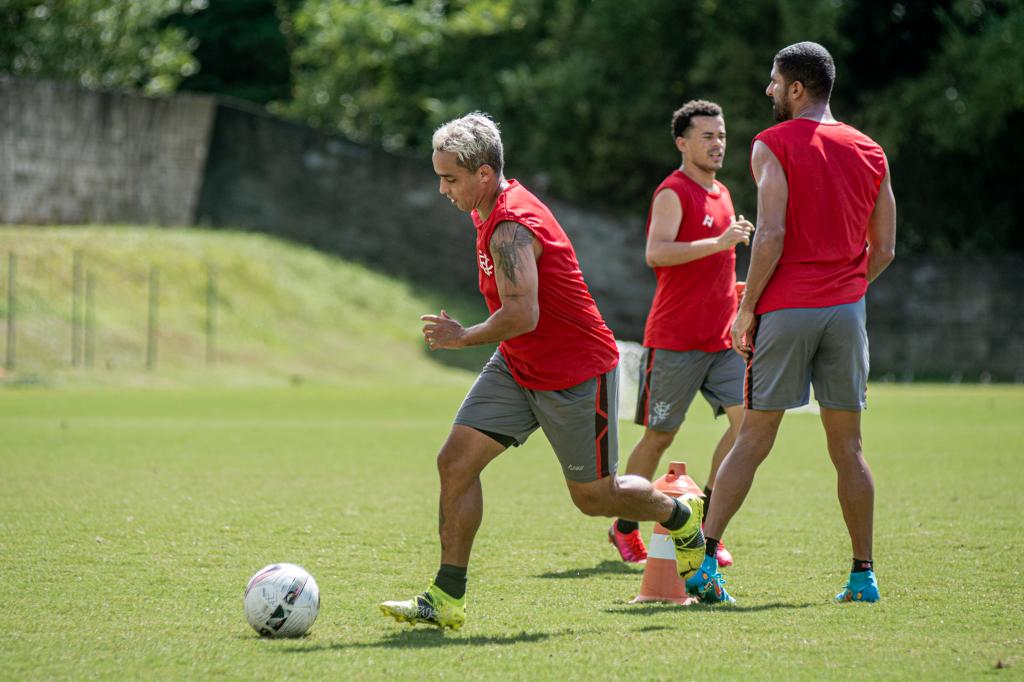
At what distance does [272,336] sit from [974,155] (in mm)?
17760

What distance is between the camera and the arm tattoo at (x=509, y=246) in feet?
18.5

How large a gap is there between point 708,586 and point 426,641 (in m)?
1.43

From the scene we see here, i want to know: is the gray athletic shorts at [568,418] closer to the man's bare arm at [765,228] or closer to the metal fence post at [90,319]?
the man's bare arm at [765,228]

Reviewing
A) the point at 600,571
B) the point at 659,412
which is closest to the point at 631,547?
the point at 600,571

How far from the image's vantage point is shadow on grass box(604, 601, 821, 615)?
6.13 meters

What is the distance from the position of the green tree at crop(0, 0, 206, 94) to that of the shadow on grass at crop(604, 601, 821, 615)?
107ft

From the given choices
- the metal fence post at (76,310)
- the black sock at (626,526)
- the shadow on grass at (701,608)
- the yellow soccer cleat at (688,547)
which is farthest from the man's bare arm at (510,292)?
the metal fence post at (76,310)

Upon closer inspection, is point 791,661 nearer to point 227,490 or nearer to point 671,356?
point 671,356

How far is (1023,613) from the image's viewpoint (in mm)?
6008

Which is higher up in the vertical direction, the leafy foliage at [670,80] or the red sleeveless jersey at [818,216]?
the leafy foliage at [670,80]

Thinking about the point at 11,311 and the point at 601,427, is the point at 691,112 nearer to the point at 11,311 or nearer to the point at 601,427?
the point at 601,427

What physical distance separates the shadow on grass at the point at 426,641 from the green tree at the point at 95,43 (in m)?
32.8

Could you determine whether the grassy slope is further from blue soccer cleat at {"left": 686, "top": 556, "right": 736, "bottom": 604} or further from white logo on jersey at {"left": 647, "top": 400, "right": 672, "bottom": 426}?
blue soccer cleat at {"left": 686, "top": 556, "right": 736, "bottom": 604}

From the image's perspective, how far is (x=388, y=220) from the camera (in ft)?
105
